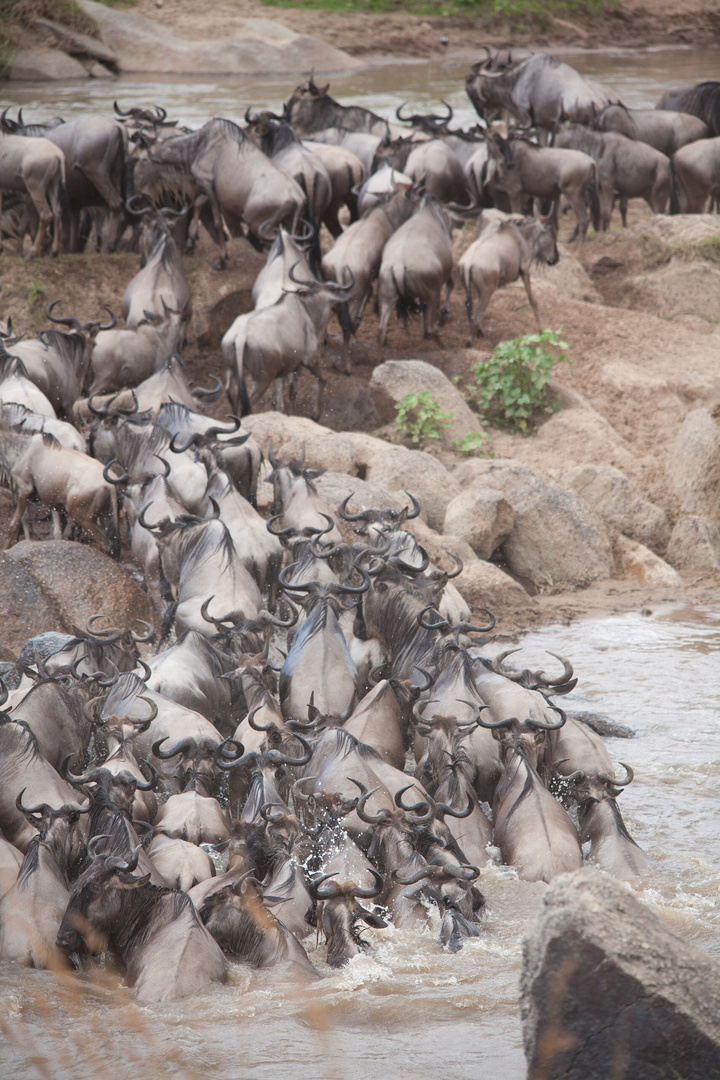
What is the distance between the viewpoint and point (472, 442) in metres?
10.4

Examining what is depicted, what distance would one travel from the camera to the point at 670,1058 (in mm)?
3420

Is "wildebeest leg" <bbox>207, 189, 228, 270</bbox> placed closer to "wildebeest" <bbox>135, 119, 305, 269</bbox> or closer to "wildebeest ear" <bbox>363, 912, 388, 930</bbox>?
"wildebeest" <bbox>135, 119, 305, 269</bbox>

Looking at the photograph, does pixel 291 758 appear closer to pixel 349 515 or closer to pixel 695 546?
pixel 349 515

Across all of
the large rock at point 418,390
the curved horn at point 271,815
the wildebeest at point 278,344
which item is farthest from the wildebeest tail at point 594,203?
the curved horn at point 271,815

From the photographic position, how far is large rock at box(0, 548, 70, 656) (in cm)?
738

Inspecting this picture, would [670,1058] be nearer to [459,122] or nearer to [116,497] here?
[116,497]

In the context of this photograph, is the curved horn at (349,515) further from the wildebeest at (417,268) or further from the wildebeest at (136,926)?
the wildebeest at (417,268)

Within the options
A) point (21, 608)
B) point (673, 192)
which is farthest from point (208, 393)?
point (673, 192)

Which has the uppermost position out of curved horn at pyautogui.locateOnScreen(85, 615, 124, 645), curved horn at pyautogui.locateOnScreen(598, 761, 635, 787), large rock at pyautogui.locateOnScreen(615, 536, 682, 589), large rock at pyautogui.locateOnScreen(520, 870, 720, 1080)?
large rock at pyautogui.locateOnScreen(520, 870, 720, 1080)

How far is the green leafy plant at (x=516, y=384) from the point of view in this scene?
1090 centimetres

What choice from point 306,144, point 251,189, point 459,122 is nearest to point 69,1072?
point 251,189

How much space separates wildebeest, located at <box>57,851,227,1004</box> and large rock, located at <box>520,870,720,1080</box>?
55.4 inches

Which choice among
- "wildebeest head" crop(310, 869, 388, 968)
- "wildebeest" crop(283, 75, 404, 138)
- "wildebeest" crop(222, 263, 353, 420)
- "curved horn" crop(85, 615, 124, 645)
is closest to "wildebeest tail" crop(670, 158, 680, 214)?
"wildebeest" crop(283, 75, 404, 138)

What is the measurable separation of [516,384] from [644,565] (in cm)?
252
